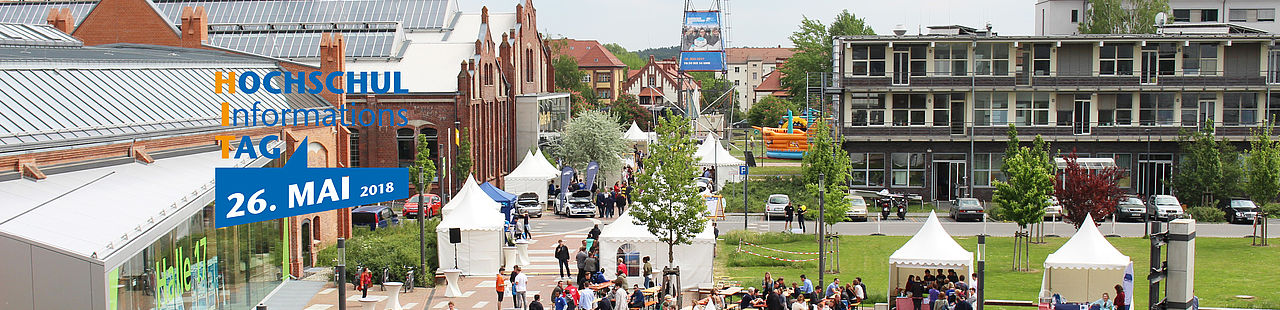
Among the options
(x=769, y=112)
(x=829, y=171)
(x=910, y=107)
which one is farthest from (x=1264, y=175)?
(x=769, y=112)

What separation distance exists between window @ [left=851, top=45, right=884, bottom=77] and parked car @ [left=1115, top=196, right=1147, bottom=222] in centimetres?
1130

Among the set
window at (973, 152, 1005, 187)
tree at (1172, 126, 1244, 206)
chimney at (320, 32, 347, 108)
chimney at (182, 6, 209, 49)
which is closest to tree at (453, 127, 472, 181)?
chimney at (182, 6, 209, 49)

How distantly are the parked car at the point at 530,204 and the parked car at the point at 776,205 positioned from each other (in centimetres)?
896

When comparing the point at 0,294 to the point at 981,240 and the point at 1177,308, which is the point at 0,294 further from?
the point at 981,240

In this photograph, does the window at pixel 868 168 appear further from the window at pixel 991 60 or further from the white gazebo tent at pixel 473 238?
the white gazebo tent at pixel 473 238

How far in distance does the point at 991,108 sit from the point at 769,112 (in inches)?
2439

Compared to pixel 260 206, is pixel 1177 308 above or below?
below

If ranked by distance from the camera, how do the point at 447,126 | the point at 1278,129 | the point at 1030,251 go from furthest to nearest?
the point at 447,126 → the point at 1278,129 → the point at 1030,251

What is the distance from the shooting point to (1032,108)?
51781 mm

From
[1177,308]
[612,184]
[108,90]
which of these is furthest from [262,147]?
[612,184]

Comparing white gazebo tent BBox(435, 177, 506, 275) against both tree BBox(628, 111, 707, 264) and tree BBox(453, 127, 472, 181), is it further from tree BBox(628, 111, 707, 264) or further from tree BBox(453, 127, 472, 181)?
tree BBox(453, 127, 472, 181)

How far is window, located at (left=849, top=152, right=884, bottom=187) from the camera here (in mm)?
52375

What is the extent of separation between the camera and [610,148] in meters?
59.3

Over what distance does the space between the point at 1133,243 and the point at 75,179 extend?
30989 millimetres
